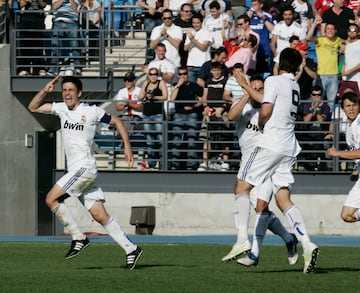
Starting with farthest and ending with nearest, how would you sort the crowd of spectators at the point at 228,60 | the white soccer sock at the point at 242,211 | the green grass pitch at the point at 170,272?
the crowd of spectators at the point at 228,60, the white soccer sock at the point at 242,211, the green grass pitch at the point at 170,272

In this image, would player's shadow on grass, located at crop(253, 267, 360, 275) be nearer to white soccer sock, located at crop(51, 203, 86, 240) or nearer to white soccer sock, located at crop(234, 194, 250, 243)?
white soccer sock, located at crop(234, 194, 250, 243)

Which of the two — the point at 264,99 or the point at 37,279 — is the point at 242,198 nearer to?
the point at 264,99

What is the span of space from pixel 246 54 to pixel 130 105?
2447 mm

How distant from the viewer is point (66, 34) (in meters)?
27.0

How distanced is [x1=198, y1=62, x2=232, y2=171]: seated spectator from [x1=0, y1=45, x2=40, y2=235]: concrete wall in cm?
464

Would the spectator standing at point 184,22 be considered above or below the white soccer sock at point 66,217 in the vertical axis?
above

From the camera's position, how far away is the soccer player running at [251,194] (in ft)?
44.2

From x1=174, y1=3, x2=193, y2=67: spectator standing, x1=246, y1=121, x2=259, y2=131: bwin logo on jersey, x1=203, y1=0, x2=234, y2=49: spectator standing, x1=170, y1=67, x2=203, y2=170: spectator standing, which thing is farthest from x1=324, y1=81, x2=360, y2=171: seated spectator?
x1=246, y1=121, x2=259, y2=131: bwin logo on jersey

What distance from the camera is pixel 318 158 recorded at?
2395 cm

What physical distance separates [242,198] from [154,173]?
1036 centimetres

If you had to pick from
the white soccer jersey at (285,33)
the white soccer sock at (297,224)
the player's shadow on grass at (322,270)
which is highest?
the white soccer jersey at (285,33)

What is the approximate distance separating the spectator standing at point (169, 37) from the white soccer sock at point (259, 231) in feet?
38.4

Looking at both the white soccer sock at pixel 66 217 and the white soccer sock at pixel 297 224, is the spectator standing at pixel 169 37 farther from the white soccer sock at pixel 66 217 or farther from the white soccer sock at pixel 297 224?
the white soccer sock at pixel 297 224

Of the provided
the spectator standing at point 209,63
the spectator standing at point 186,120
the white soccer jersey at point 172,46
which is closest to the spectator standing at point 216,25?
the white soccer jersey at point 172,46
